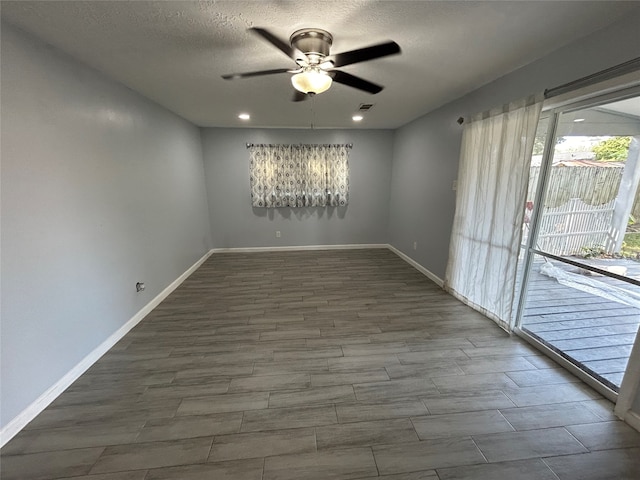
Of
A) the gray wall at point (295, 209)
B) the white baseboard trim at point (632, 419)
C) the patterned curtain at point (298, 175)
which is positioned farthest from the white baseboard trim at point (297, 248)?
the white baseboard trim at point (632, 419)

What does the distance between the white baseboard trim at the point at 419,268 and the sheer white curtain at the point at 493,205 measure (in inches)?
15.7

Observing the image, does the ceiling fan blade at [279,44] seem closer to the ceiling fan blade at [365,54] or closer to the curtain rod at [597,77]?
the ceiling fan blade at [365,54]

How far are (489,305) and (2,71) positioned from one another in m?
4.03

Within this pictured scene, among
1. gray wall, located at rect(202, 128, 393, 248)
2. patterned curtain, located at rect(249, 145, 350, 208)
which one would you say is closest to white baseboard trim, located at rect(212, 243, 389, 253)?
gray wall, located at rect(202, 128, 393, 248)

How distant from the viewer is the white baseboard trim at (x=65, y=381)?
1462 millimetres

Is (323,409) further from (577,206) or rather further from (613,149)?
(613,149)

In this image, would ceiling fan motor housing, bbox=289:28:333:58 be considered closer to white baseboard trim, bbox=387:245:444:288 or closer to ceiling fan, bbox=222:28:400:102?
ceiling fan, bbox=222:28:400:102

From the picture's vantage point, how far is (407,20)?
1.53m

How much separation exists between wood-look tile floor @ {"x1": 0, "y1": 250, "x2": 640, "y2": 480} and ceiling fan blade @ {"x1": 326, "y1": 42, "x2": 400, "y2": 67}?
2.09 m

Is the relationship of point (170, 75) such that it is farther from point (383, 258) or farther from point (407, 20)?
point (383, 258)

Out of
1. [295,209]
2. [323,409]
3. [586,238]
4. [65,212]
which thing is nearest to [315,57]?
A: [65,212]

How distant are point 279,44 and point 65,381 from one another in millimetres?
2604

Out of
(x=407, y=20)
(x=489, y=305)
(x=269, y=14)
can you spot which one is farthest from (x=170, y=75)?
(x=489, y=305)

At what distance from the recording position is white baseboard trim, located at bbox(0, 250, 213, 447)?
1.46 meters
